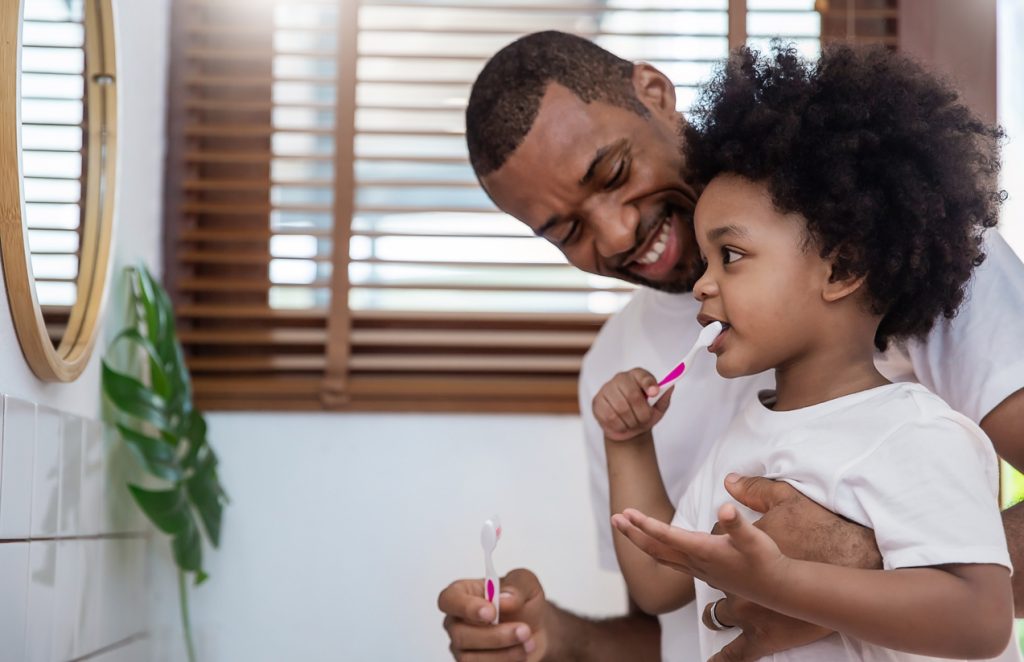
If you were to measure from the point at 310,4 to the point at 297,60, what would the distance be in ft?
0.46

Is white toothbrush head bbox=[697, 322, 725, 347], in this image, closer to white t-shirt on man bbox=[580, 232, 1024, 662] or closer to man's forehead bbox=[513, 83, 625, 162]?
white t-shirt on man bbox=[580, 232, 1024, 662]

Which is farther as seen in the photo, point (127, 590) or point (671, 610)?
point (127, 590)

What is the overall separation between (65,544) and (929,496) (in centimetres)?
125

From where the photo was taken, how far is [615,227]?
4.68 ft

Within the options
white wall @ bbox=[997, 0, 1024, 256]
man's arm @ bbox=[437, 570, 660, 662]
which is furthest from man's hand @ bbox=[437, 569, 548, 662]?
white wall @ bbox=[997, 0, 1024, 256]

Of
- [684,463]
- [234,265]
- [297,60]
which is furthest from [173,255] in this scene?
A: [684,463]

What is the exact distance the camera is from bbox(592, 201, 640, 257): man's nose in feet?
4.66

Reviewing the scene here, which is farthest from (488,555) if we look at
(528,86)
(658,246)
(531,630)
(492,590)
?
(528,86)

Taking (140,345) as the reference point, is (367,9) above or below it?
above

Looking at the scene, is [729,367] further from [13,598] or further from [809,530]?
[13,598]

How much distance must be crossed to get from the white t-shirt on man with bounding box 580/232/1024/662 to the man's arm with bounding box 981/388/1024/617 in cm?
1

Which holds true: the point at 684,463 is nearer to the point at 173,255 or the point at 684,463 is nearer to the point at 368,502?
the point at 368,502

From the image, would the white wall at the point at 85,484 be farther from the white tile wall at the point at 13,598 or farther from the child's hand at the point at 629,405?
the child's hand at the point at 629,405

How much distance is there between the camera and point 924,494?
0.98 metres
